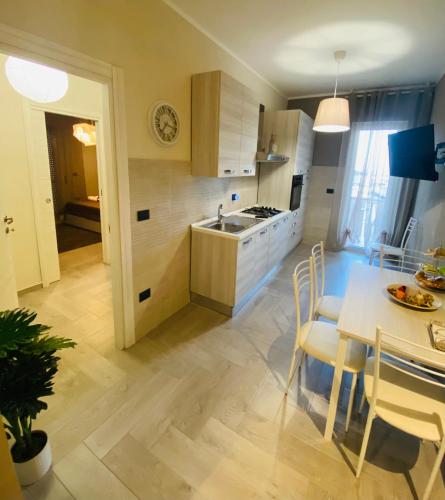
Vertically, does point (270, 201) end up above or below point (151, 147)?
below

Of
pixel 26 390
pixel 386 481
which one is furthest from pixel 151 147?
pixel 386 481

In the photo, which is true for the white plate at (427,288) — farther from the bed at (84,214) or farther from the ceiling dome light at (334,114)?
the bed at (84,214)

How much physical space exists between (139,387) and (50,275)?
2.20 meters

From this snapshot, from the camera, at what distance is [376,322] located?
1504mm

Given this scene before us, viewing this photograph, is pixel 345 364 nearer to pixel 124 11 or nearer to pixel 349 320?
pixel 349 320

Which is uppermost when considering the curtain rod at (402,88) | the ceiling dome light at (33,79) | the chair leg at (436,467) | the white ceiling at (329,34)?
the curtain rod at (402,88)

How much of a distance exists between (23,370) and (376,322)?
173 centimetres

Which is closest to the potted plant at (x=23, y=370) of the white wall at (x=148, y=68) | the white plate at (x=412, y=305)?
the white wall at (x=148, y=68)

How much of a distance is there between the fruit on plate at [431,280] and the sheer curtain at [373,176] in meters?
2.64

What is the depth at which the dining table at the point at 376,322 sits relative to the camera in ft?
4.39

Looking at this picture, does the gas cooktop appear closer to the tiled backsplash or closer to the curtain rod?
the tiled backsplash

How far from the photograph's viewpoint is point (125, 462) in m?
1.48

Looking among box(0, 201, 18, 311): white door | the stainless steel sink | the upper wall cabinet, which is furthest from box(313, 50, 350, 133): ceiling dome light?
box(0, 201, 18, 311): white door

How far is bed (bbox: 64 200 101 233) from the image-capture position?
19.3 feet
